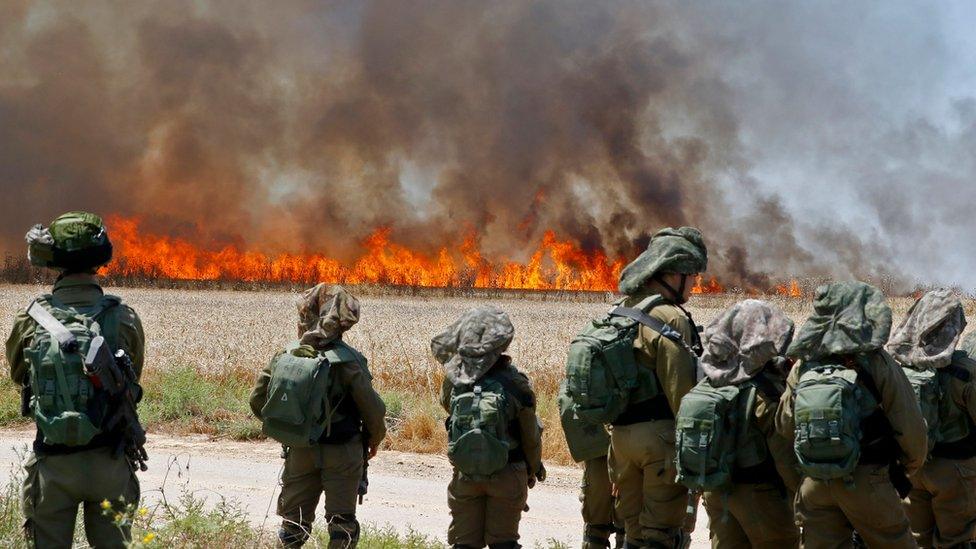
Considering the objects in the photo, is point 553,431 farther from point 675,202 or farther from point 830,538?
point 675,202

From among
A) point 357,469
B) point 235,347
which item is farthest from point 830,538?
point 235,347

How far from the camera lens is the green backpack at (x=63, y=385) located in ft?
16.1

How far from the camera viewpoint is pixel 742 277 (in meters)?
61.6

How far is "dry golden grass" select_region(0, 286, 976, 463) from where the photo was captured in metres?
13.1

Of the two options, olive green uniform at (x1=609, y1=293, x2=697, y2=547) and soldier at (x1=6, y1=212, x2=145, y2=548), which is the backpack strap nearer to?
olive green uniform at (x1=609, y1=293, x2=697, y2=547)

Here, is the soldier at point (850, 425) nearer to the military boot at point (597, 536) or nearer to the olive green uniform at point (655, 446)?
the olive green uniform at point (655, 446)

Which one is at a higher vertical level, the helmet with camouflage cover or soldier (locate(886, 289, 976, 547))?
the helmet with camouflage cover

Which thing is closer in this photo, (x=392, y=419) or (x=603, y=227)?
(x=392, y=419)

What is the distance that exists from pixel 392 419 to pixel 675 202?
49910mm

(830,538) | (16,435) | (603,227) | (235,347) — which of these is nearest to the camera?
(830,538)

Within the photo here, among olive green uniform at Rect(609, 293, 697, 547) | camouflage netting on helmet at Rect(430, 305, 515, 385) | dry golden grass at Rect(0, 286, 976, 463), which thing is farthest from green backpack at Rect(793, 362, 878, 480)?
dry golden grass at Rect(0, 286, 976, 463)

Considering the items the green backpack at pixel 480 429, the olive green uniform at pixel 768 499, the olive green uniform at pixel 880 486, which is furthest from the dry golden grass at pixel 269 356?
the olive green uniform at pixel 880 486

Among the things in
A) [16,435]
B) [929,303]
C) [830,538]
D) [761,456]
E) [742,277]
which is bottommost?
[16,435]

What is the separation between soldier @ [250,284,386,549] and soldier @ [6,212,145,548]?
115 cm
